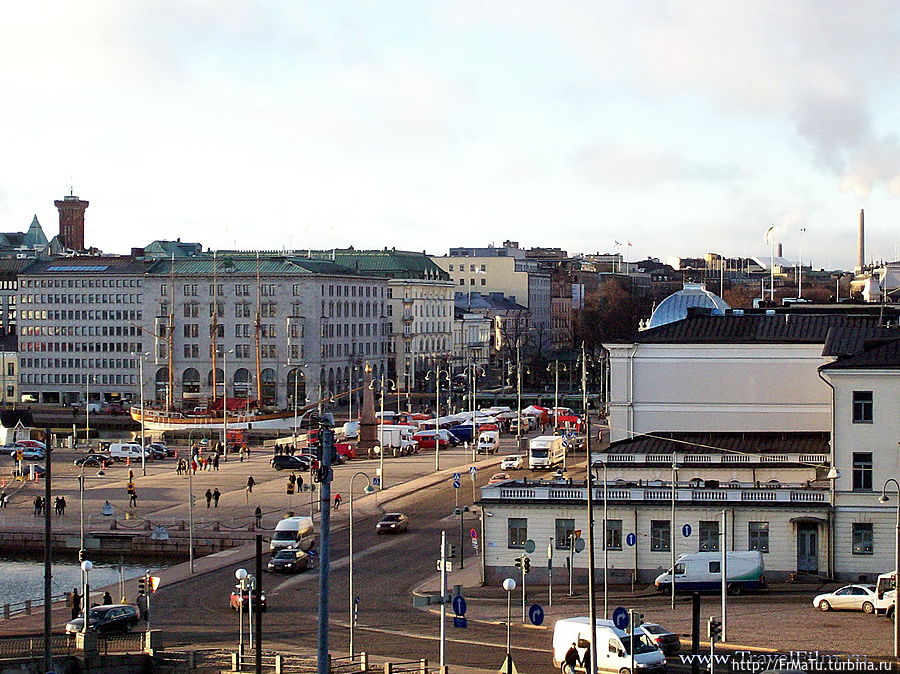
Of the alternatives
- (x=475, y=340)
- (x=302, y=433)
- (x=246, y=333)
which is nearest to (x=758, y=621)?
(x=302, y=433)

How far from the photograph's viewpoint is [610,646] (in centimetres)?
3619

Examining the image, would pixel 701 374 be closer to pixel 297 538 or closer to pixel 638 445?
pixel 638 445

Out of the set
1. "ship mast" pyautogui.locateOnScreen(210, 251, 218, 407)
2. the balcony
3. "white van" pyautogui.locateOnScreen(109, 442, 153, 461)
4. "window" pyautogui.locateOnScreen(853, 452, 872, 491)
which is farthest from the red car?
"window" pyautogui.locateOnScreen(853, 452, 872, 491)

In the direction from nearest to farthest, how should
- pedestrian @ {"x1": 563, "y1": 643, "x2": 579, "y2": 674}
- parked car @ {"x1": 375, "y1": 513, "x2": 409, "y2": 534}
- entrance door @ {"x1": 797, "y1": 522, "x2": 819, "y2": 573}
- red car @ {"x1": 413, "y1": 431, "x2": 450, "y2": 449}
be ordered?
pedestrian @ {"x1": 563, "y1": 643, "x2": 579, "y2": 674} → entrance door @ {"x1": 797, "y1": 522, "x2": 819, "y2": 573} → parked car @ {"x1": 375, "y1": 513, "x2": 409, "y2": 534} → red car @ {"x1": 413, "y1": 431, "x2": 450, "y2": 449}

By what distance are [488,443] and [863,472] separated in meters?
52.2

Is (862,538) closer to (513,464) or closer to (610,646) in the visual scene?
(610,646)

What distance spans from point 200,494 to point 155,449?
2710 centimetres

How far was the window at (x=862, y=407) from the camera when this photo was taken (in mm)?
50219

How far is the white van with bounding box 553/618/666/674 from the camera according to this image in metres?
35.7

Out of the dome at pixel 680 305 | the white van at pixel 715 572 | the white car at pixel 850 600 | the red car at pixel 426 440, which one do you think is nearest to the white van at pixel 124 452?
the red car at pixel 426 440

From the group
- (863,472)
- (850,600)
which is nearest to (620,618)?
(850,600)

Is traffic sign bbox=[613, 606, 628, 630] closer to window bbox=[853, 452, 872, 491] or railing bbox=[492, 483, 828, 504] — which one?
railing bbox=[492, 483, 828, 504]

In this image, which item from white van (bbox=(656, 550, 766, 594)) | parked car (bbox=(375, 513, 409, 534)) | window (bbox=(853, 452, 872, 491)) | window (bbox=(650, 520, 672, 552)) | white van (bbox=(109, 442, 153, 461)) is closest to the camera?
white van (bbox=(656, 550, 766, 594))

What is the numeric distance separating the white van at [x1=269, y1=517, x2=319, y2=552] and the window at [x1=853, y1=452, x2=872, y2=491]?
795 inches
